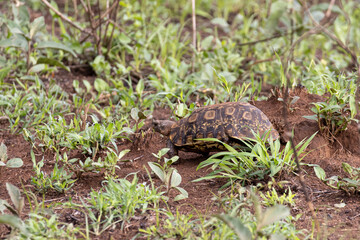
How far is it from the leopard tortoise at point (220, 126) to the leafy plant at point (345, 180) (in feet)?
1.49

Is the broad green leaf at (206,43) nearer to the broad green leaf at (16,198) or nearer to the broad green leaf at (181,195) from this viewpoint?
→ the broad green leaf at (181,195)

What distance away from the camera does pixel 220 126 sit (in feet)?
12.1

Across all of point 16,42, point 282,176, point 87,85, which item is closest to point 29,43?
point 16,42

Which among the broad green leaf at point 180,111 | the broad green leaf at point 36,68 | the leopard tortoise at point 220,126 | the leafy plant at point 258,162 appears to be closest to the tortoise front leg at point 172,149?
the leopard tortoise at point 220,126

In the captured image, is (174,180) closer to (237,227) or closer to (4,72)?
(237,227)

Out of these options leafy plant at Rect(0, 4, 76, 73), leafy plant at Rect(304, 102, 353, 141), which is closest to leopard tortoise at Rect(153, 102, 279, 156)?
leafy plant at Rect(304, 102, 353, 141)

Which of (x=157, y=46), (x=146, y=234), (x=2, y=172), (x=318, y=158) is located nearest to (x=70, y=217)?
(x=146, y=234)

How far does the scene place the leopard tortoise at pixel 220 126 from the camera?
364 cm

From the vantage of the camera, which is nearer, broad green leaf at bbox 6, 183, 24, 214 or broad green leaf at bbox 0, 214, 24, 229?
broad green leaf at bbox 0, 214, 24, 229

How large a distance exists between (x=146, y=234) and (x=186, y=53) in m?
4.20

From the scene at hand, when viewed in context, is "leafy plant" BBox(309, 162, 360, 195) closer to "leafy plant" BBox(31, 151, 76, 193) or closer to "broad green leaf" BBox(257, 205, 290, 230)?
"broad green leaf" BBox(257, 205, 290, 230)

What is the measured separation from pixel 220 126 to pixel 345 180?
3.27 ft

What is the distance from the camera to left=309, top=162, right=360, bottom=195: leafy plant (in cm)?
322

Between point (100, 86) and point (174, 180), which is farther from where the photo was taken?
point (100, 86)
